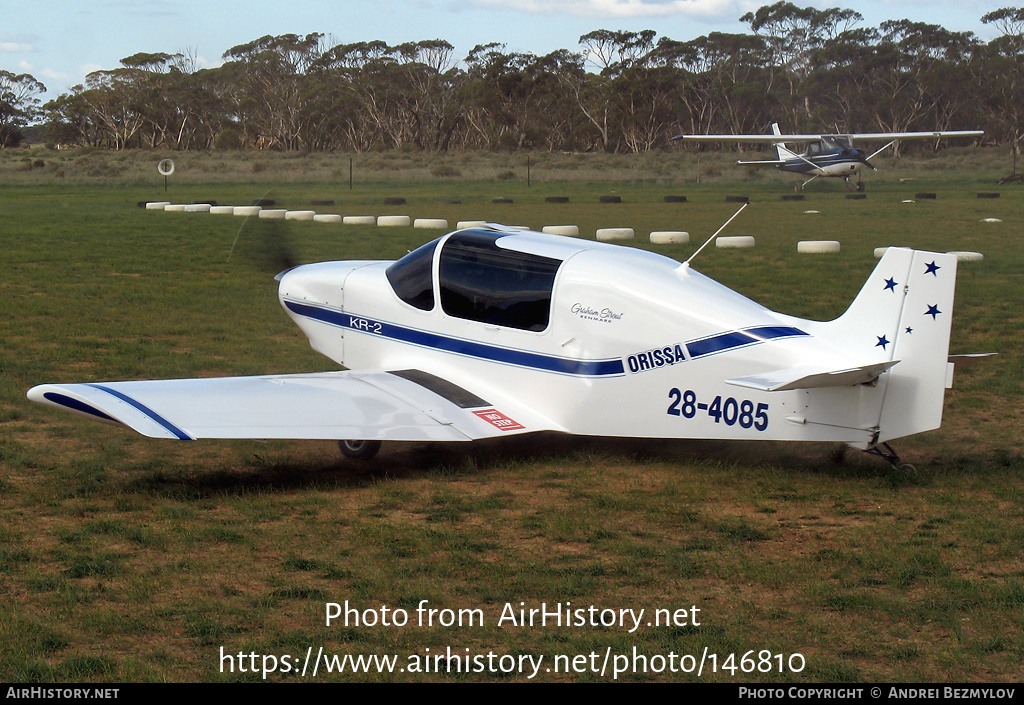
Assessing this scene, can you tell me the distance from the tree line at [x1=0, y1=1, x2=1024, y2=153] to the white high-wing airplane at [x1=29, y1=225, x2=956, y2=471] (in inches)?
3298

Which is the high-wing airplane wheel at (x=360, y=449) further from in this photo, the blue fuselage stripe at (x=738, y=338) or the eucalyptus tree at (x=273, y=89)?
the eucalyptus tree at (x=273, y=89)

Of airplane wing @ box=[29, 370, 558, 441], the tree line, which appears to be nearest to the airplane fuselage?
airplane wing @ box=[29, 370, 558, 441]

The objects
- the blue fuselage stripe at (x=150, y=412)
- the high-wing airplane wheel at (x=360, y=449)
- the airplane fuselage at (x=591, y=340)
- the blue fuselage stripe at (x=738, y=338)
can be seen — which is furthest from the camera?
the high-wing airplane wheel at (x=360, y=449)

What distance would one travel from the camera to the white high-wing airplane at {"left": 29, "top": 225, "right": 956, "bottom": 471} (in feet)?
24.7

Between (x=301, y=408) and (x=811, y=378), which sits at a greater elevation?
(x=811, y=378)

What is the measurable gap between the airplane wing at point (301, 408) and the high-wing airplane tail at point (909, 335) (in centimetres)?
264

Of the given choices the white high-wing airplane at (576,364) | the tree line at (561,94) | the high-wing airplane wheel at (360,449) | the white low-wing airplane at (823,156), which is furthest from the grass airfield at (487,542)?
the tree line at (561,94)

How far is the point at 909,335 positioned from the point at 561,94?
91.5m

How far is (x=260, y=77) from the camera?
108 metres

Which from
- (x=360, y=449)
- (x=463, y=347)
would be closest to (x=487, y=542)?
(x=360, y=449)

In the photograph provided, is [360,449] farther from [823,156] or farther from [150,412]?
[823,156]

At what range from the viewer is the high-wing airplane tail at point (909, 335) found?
7.46 metres

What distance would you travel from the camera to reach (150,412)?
24.9 feet

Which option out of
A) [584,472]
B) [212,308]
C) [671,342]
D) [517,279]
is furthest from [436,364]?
[212,308]
